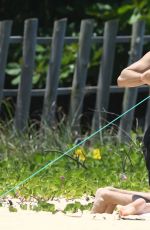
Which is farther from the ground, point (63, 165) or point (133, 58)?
point (133, 58)

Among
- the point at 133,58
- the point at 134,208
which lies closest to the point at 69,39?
the point at 133,58

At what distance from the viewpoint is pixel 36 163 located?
9531 millimetres

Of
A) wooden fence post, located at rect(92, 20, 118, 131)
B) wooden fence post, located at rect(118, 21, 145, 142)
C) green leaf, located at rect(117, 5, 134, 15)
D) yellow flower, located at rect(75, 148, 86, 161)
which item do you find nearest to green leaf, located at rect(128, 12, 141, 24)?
green leaf, located at rect(117, 5, 134, 15)

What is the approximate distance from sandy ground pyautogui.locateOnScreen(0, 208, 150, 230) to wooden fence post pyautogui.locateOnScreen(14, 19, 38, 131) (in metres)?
4.30

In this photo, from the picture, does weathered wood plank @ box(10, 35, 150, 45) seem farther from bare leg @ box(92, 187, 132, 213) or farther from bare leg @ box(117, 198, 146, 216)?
bare leg @ box(117, 198, 146, 216)

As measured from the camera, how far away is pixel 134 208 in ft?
23.8

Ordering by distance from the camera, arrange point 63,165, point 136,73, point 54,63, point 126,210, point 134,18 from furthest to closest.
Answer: point 134,18, point 54,63, point 63,165, point 136,73, point 126,210

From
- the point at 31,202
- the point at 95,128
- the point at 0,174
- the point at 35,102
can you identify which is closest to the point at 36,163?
the point at 0,174

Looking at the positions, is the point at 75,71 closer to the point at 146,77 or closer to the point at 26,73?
the point at 26,73

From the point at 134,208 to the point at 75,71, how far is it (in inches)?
189

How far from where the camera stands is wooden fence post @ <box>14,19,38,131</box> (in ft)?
37.7

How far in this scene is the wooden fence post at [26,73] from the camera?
11.5 metres

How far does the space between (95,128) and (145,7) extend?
6.62 ft

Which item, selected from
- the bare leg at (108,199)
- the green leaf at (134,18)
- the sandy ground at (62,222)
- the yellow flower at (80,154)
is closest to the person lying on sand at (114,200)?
the bare leg at (108,199)
